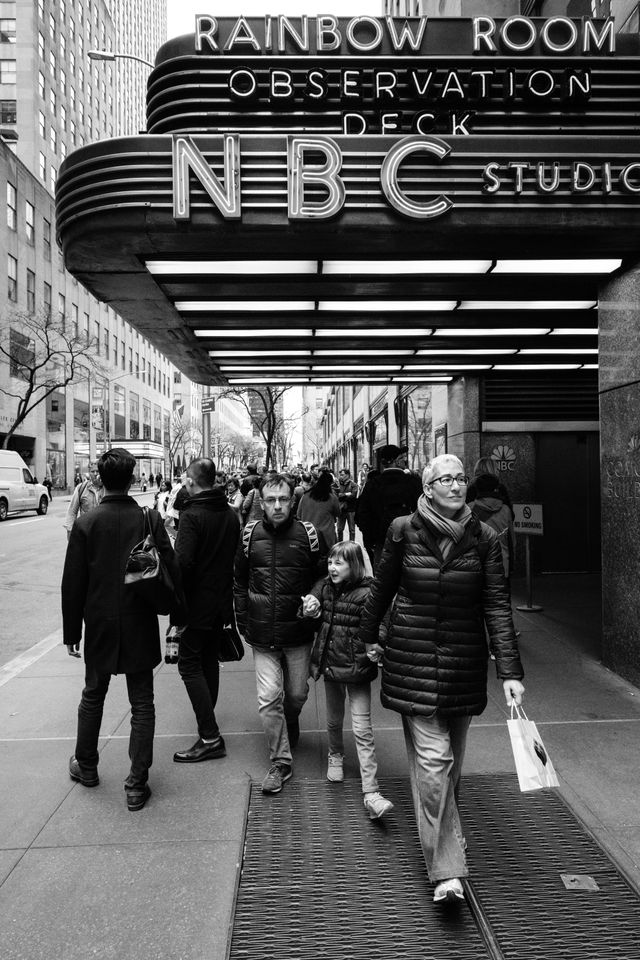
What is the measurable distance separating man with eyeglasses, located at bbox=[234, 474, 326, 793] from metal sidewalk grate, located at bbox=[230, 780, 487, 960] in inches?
16.5

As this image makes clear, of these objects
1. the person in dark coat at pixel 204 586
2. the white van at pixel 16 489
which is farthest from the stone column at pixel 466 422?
the white van at pixel 16 489

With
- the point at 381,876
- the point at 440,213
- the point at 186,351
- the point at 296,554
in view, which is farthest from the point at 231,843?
the point at 186,351

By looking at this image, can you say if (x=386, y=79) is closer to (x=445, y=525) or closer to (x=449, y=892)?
(x=445, y=525)

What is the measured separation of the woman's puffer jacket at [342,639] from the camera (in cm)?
396

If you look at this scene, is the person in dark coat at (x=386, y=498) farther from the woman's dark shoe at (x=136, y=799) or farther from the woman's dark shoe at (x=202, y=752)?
the woman's dark shoe at (x=136, y=799)

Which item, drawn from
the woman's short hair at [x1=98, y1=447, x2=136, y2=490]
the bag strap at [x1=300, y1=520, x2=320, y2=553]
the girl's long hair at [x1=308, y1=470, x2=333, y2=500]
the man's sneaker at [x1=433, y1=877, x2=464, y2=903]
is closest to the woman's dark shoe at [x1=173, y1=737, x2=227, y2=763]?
the bag strap at [x1=300, y1=520, x2=320, y2=553]

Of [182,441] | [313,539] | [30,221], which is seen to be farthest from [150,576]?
[182,441]

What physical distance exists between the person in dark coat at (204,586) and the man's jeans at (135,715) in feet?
1.55

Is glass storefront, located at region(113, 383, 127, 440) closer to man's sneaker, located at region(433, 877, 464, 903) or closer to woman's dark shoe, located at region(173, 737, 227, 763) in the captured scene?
woman's dark shoe, located at region(173, 737, 227, 763)

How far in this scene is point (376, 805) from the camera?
3.79m

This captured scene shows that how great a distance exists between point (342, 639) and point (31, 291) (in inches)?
1897

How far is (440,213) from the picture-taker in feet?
18.6

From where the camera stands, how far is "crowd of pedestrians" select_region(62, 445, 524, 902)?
3123 millimetres

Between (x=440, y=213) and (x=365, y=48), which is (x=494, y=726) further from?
(x=365, y=48)
